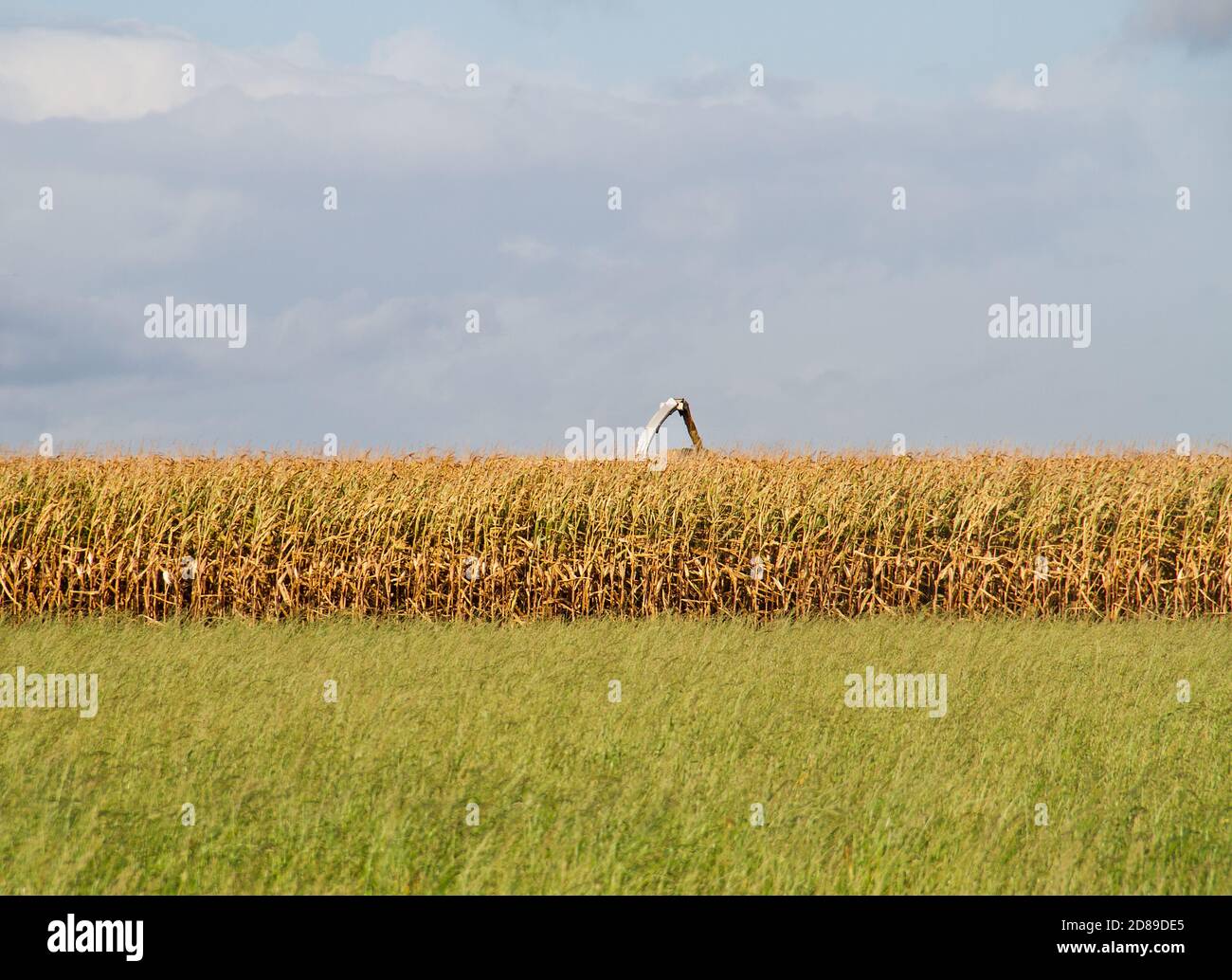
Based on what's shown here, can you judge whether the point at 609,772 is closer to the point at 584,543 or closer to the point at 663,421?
the point at 584,543

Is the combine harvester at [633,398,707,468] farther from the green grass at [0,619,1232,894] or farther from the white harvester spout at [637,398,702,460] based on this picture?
the green grass at [0,619,1232,894]

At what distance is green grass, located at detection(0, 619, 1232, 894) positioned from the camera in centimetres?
591

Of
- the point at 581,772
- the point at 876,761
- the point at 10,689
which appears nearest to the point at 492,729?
the point at 581,772

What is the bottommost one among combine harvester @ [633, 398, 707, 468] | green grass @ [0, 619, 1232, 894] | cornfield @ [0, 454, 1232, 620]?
green grass @ [0, 619, 1232, 894]

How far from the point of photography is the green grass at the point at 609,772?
5.91 meters

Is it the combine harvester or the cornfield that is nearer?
the cornfield

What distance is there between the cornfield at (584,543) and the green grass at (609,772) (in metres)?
2.93

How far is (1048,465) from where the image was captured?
62.5 feet

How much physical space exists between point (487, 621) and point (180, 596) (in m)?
4.33

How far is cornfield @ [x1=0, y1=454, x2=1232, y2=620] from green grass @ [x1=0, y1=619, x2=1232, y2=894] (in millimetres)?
2932

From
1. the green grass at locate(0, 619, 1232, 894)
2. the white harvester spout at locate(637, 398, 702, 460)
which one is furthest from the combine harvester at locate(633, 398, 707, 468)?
the green grass at locate(0, 619, 1232, 894)

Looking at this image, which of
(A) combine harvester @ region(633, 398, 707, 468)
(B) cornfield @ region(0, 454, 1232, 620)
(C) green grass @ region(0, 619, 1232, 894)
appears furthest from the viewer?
(A) combine harvester @ region(633, 398, 707, 468)

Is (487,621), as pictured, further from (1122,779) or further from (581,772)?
(1122,779)
